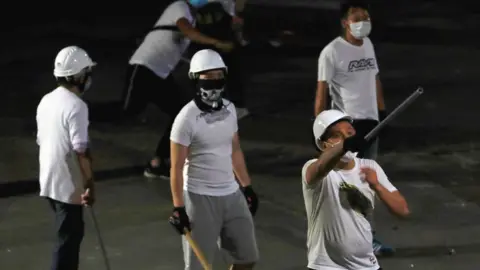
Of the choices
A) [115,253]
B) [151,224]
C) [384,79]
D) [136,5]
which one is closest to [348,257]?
[115,253]

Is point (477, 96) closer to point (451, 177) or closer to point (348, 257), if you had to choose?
point (451, 177)

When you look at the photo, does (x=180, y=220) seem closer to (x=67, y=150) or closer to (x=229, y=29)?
(x=67, y=150)

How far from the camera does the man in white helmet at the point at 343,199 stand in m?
4.57

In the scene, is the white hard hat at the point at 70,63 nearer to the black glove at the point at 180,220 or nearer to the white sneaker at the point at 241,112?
the black glove at the point at 180,220

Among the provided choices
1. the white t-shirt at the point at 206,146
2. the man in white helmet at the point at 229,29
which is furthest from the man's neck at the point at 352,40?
the man in white helmet at the point at 229,29

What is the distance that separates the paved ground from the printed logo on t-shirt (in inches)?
59.3

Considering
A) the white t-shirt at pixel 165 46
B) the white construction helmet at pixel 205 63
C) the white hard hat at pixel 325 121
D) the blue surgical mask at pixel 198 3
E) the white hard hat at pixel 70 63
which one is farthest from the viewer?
the blue surgical mask at pixel 198 3

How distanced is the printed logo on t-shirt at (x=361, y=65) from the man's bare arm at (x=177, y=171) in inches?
77.8

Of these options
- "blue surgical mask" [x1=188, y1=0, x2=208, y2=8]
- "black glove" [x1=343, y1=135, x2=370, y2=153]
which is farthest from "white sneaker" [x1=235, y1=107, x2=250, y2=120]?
"black glove" [x1=343, y1=135, x2=370, y2=153]

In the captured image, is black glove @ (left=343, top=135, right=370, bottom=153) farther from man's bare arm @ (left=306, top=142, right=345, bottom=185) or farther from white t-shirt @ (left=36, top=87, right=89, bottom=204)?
white t-shirt @ (left=36, top=87, right=89, bottom=204)

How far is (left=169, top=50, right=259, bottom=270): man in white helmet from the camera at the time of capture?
17.6 feet

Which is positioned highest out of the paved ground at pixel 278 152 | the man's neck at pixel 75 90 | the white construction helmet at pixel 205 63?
the white construction helmet at pixel 205 63

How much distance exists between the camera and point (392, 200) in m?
4.49

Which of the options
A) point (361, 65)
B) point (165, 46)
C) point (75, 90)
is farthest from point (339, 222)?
point (165, 46)
